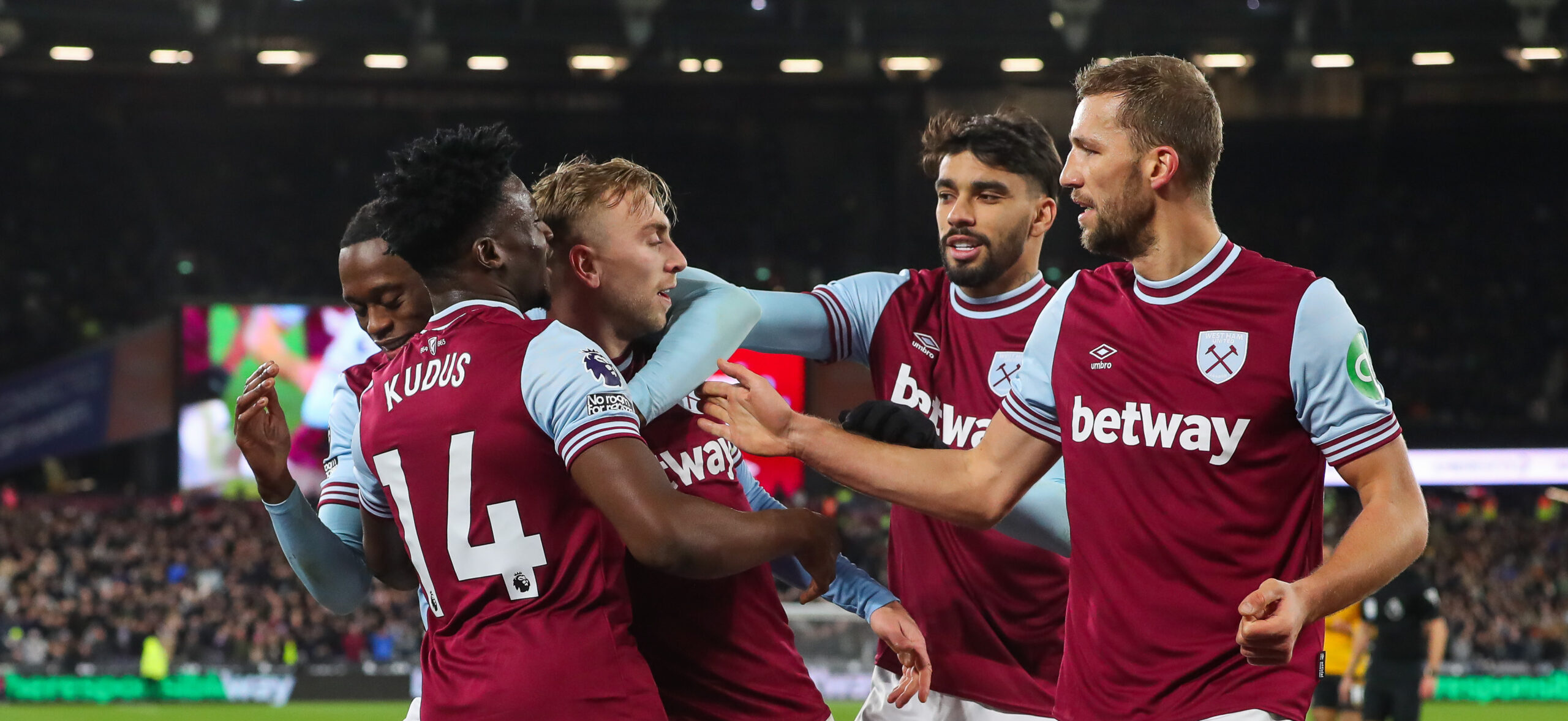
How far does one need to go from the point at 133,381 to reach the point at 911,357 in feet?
73.5

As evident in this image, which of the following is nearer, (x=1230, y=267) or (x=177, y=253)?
(x=1230, y=267)

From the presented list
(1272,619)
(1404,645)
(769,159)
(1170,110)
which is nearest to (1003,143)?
(1170,110)

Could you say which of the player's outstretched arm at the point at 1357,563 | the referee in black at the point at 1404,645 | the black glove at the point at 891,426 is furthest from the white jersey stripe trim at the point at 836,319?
the referee in black at the point at 1404,645

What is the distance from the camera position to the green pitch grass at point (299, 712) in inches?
626

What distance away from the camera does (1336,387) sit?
2.75 meters

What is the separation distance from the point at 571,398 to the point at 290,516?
1.09 metres

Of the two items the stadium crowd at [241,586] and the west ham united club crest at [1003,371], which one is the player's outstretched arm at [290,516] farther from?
the stadium crowd at [241,586]

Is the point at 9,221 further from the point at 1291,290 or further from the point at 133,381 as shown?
the point at 1291,290

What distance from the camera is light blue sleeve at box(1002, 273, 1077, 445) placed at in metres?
3.16

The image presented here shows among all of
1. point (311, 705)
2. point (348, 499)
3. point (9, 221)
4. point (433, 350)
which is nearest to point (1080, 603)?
point (433, 350)

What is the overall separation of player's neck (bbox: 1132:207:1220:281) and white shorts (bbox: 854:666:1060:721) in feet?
5.05

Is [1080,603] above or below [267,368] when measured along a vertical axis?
below

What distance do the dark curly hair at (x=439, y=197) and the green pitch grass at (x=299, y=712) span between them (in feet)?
41.9

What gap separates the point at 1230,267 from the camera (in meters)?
2.95
